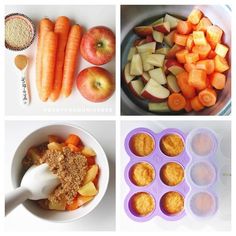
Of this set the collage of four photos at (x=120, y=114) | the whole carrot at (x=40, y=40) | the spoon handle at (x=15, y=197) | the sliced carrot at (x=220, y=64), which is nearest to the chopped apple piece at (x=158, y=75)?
the collage of four photos at (x=120, y=114)

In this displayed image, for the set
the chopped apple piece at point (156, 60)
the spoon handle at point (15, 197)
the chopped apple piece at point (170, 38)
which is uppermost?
the chopped apple piece at point (170, 38)

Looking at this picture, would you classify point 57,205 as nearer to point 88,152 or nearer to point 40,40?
point 88,152

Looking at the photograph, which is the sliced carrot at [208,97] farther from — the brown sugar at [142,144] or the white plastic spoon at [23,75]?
the white plastic spoon at [23,75]

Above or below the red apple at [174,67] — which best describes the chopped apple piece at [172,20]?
above

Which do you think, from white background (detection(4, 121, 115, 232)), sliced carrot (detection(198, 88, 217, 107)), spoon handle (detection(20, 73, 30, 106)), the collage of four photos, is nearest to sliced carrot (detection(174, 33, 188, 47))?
the collage of four photos

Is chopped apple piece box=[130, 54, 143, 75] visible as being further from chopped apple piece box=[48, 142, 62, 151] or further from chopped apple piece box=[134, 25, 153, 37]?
chopped apple piece box=[48, 142, 62, 151]
